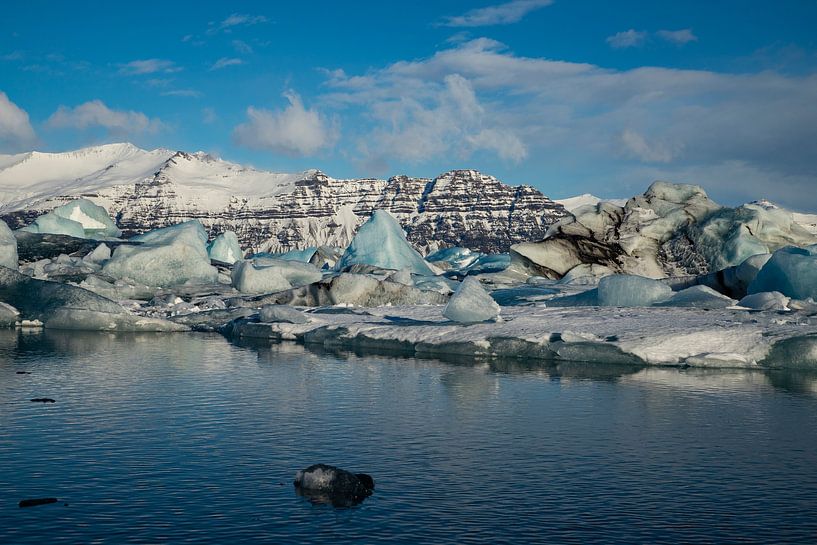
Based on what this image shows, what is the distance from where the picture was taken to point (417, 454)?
8641 mm

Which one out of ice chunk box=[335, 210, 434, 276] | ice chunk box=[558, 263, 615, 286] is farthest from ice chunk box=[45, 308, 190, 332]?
ice chunk box=[335, 210, 434, 276]

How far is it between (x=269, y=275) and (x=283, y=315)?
9665 millimetres

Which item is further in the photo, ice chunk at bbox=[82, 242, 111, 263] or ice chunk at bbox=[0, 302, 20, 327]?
ice chunk at bbox=[82, 242, 111, 263]

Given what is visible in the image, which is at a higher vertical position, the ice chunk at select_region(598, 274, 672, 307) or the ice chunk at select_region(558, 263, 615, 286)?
the ice chunk at select_region(558, 263, 615, 286)

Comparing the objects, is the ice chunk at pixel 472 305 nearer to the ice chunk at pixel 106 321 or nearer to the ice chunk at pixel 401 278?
the ice chunk at pixel 106 321

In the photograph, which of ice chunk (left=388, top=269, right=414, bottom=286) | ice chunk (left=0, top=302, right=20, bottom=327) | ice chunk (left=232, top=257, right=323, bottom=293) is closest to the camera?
ice chunk (left=0, top=302, right=20, bottom=327)

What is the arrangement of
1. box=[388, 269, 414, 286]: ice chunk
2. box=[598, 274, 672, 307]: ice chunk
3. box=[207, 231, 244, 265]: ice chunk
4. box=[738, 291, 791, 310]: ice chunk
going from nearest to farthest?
box=[738, 291, 791, 310]: ice chunk < box=[598, 274, 672, 307]: ice chunk < box=[388, 269, 414, 286]: ice chunk < box=[207, 231, 244, 265]: ice chunk

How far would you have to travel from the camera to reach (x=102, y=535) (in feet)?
20.1

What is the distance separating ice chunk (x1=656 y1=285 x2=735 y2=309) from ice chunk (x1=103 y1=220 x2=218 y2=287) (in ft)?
59.6

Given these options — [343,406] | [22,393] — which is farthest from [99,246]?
[343,406]

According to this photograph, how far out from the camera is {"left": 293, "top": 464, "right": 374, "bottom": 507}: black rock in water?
23.2 feet

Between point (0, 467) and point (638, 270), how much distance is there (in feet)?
86.0

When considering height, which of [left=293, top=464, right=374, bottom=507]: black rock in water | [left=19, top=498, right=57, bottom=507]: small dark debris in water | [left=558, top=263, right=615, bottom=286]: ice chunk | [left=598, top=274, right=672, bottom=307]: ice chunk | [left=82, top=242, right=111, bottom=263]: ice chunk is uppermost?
[left=82, top=242, right=111, bottom=263]: ice chunk

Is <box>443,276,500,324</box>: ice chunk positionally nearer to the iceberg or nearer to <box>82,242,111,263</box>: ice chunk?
<box>82,242,111,263</box>: ice chunk
